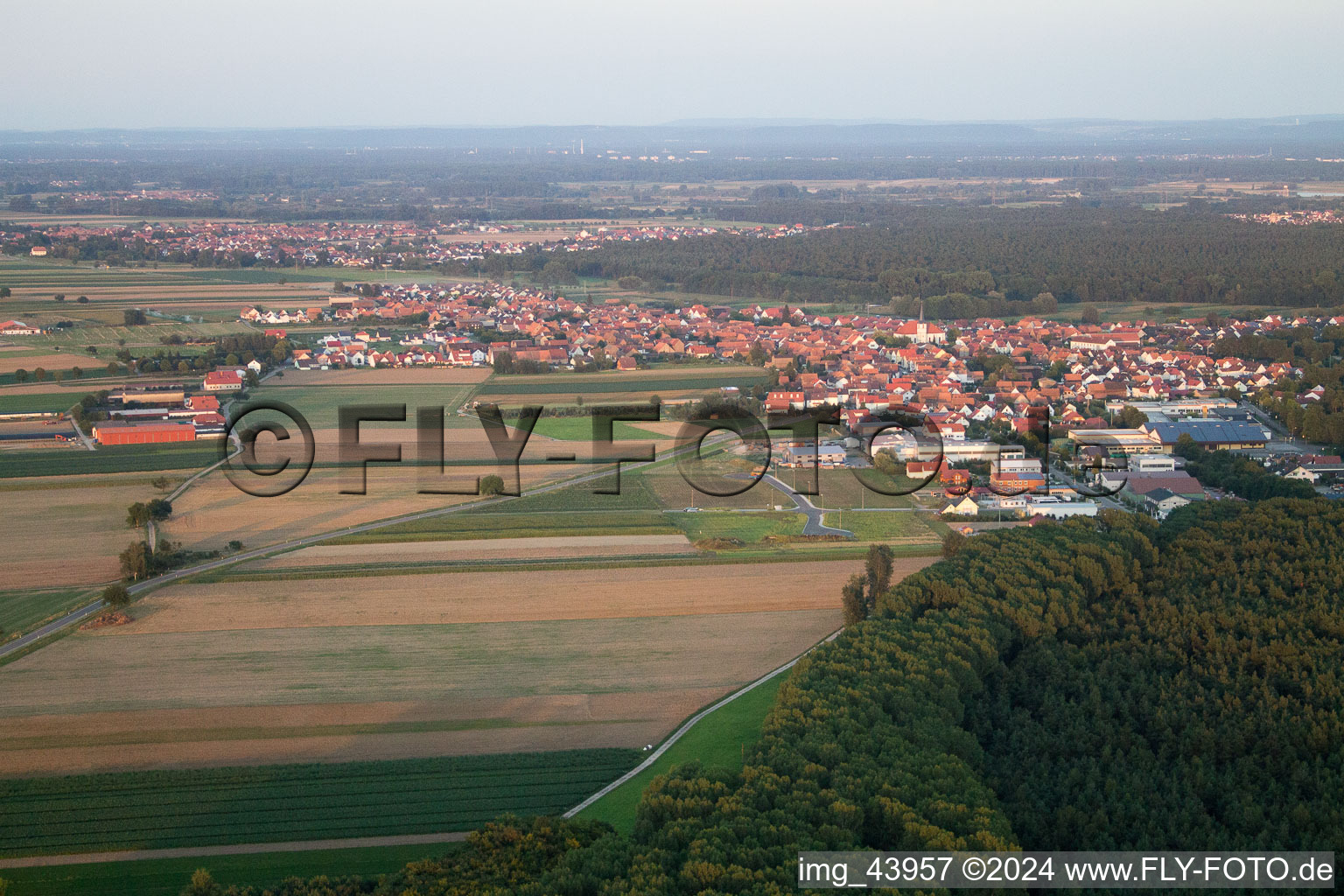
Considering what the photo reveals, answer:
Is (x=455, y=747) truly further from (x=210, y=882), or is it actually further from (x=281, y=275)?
(x=281, y=275)

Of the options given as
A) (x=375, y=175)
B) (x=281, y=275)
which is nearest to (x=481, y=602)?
(x=281, y=275)

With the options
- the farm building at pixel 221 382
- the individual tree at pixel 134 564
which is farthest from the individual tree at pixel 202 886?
the farm building at pixel 221 382

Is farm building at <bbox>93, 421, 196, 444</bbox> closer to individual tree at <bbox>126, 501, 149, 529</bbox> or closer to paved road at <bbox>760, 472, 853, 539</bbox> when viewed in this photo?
individual tree at <bbox>126, 501, 149, 529</bbox>

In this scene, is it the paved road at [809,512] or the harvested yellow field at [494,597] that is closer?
the harvested yellow field at [494,597]

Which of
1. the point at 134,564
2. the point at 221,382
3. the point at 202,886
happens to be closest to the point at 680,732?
the point at 202,886

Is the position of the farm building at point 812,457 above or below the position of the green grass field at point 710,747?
above

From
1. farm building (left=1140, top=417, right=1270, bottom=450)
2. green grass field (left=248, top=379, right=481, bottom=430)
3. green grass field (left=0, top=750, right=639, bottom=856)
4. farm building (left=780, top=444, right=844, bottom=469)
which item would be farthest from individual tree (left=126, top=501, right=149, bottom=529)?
farm building (left=1140, top=417, right=1270, bottom=450)

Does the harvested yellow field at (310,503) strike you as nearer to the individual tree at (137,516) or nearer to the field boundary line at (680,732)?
the individual tree at (137,516)
